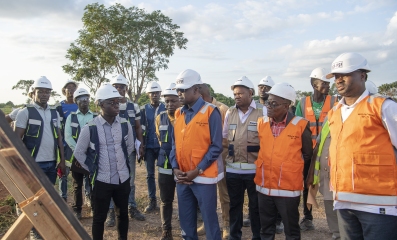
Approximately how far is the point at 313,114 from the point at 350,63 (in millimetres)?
2291

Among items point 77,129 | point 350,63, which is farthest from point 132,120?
point 350,63

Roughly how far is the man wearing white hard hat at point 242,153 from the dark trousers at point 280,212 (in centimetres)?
39

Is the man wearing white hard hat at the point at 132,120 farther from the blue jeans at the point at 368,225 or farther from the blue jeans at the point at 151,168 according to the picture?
the blue jeans at the point at 368,225

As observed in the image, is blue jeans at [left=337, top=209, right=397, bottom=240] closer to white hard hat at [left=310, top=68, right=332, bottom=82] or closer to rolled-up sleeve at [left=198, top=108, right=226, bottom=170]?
rolled-up sleeve at [left=198, top=108, right=226, bottom=170]

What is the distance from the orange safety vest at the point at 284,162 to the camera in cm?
362

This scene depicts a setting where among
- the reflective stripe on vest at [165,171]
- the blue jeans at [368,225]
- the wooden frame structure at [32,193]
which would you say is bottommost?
the blue jeans at [368,225]

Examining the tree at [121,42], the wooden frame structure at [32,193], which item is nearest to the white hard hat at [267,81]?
the wooden frame structure at [32,193]

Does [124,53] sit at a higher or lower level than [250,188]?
higher

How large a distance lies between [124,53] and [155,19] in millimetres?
2776

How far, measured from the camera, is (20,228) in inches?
65.5

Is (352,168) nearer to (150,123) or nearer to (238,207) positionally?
(238,207)

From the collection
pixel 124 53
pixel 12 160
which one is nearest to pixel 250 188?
pixel 12 160

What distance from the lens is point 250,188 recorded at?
167 inches

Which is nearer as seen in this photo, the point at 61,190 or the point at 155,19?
the point at 61,190
